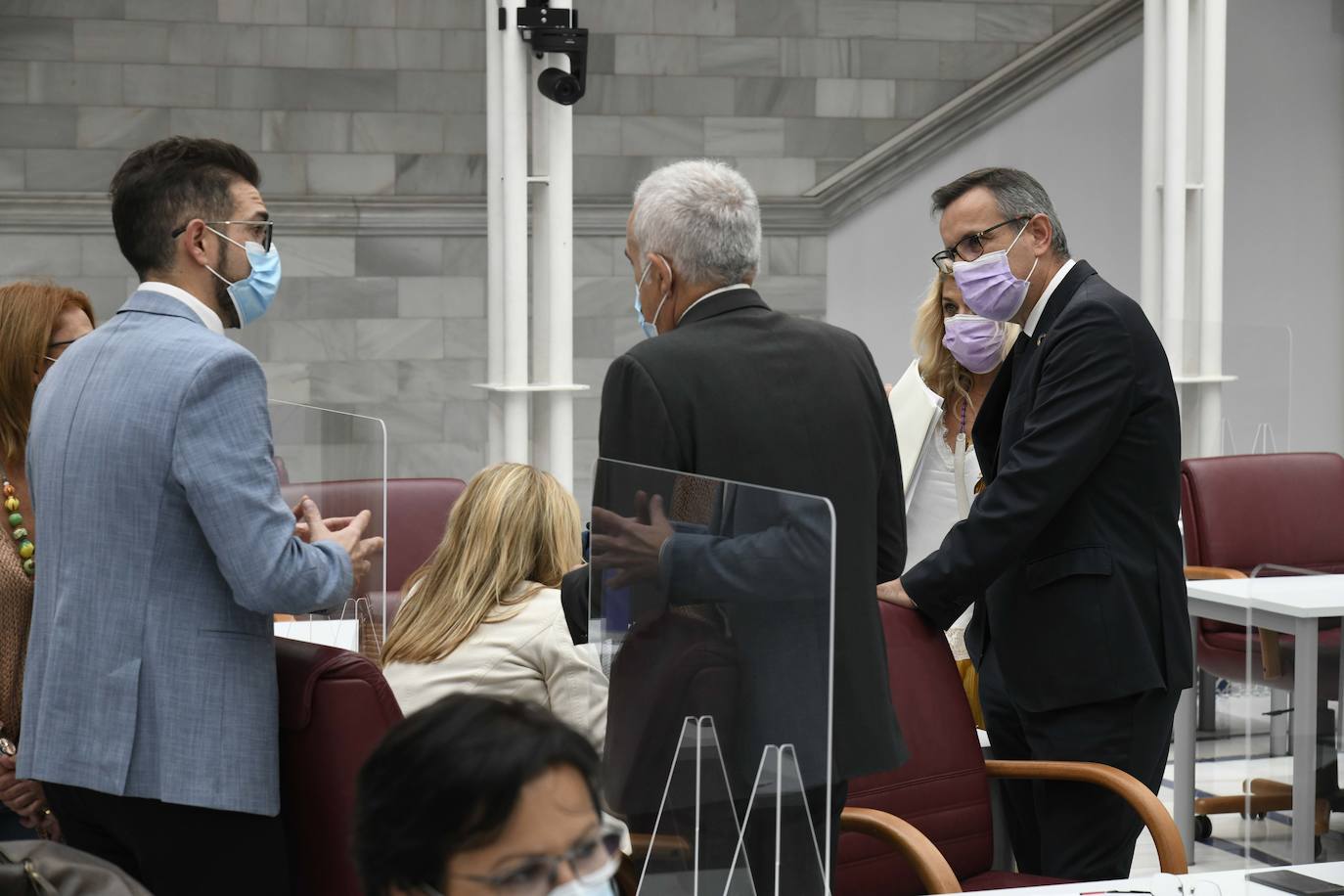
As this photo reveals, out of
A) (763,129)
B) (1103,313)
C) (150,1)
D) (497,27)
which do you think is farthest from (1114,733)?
(150,1)

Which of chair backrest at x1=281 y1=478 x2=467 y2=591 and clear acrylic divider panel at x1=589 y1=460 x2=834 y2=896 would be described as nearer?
clear acrylic divider panel at x1=589 y1=460 x2=834 y2=896

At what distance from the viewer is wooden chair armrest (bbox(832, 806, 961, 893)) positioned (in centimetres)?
223

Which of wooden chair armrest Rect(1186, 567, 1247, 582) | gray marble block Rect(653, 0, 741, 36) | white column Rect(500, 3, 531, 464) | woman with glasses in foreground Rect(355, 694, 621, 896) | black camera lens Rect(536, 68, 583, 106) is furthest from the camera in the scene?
gray marble block Rect(653, 0, 741, 36)

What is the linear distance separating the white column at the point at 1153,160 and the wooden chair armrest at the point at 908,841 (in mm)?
4114

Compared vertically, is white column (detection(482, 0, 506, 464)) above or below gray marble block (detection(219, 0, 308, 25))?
below

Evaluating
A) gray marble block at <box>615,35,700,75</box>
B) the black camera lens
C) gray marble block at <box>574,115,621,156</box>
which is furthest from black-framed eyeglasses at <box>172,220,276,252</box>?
gray marble block at <box>615,35,700,75</box>

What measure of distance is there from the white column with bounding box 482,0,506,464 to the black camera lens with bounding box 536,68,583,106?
0.91 ft

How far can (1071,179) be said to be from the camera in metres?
7.46

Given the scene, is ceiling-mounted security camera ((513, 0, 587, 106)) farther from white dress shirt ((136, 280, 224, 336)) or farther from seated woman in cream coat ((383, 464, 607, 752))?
white dress shirt ((136, 280, 224, 336))

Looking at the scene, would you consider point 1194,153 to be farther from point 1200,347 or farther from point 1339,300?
point 1339,300

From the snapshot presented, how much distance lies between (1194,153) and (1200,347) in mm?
780

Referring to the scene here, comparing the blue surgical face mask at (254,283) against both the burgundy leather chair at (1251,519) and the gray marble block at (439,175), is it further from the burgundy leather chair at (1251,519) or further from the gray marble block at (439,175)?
the gray marble block at (439,175)

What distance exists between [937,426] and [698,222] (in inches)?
71.3

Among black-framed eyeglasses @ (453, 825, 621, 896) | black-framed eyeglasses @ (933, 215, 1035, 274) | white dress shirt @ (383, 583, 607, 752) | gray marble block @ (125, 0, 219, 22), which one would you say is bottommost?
white dress shirt @ (383, 583, 607, 752)
